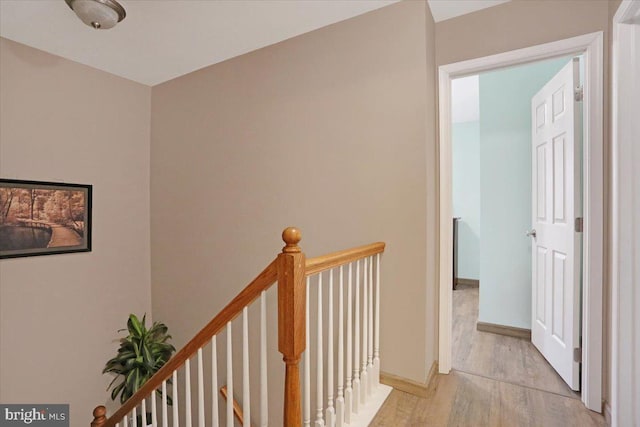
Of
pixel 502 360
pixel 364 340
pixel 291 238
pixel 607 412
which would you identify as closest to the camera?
pixel 291 238

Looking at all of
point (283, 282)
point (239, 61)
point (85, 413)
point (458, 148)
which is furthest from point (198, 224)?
point (458, 148)

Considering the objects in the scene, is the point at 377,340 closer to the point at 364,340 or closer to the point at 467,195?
the point at 364,340

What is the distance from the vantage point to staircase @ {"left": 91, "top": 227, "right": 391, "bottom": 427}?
119 cm

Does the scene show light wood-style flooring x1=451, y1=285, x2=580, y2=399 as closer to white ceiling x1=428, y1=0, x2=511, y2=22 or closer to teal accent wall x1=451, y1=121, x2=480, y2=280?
teal accent wall x1=451, y1=121, x2=480, y2=280

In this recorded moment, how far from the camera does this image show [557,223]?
89.2 inches

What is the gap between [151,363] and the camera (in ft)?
9.78

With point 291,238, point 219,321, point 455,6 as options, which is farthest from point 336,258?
point 455,6

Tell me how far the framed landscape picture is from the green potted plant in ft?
2.95

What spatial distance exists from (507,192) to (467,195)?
7.91ft

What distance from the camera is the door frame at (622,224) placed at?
1.51 m

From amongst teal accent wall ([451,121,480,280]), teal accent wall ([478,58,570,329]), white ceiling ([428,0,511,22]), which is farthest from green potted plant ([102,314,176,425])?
teal accent wall ([451,121,480,280])

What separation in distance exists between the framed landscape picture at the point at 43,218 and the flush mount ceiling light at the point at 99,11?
1.43m

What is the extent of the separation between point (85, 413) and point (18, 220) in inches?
A: 69.5

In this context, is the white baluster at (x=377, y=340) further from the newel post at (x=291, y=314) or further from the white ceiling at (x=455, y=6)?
the white ceiling at (x=455, y=6)
